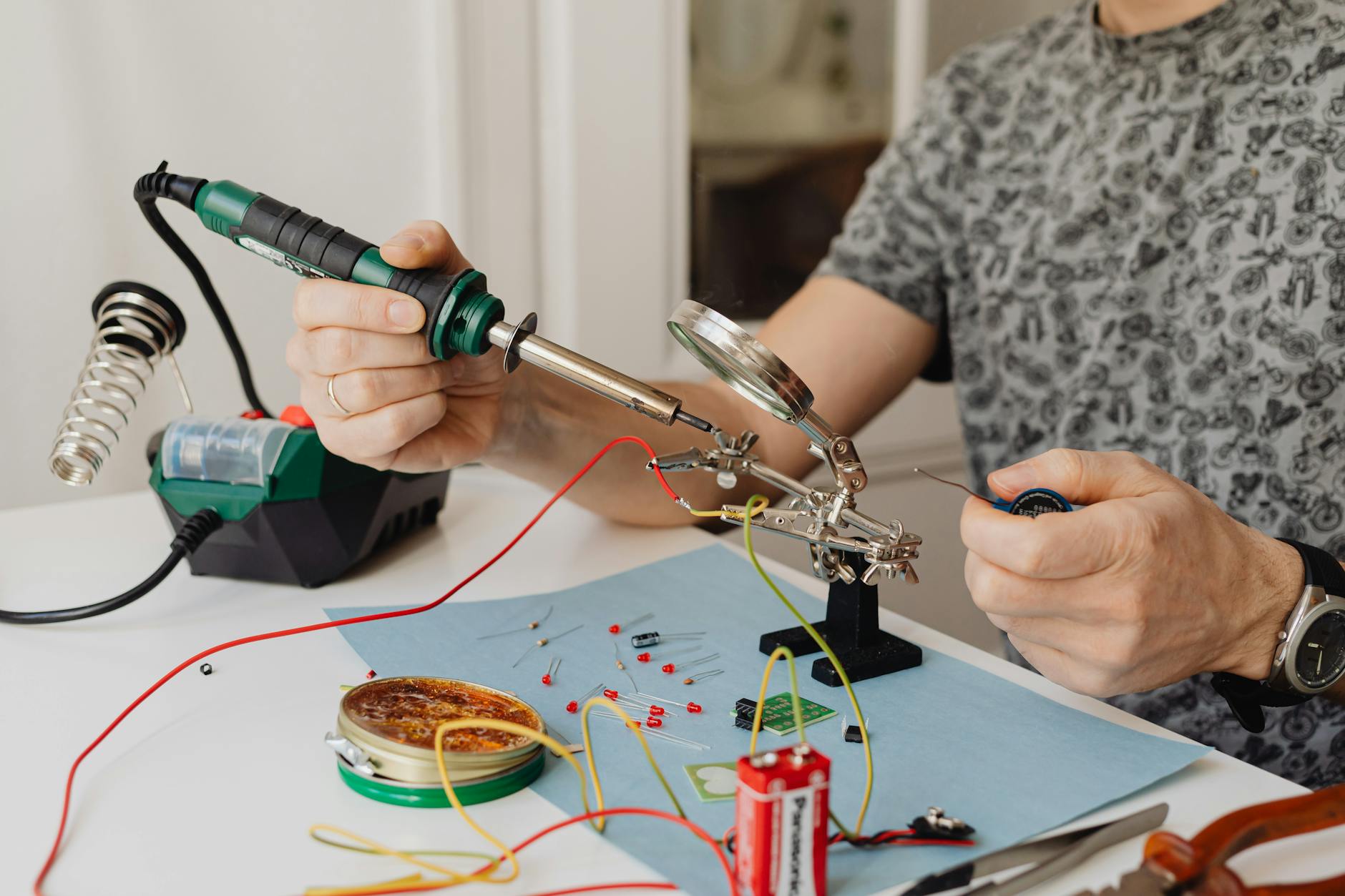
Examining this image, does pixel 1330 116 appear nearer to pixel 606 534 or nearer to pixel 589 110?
pixel 606 534

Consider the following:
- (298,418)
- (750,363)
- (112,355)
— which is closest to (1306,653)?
(750,363)

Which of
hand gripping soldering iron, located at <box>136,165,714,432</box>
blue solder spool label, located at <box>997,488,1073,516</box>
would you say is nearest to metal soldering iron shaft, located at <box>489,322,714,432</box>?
hand gripping soldering iron, located at <box>136,165,714,432</box>

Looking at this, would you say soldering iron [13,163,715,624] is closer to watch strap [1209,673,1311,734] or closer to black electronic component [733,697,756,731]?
black electronic component [733,697,756,731]

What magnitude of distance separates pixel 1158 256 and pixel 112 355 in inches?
38.7

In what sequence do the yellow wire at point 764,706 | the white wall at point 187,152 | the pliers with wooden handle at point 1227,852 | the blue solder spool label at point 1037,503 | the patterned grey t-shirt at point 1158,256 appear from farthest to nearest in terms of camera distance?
the white wall at point 187,152 < the patterned grey t-shirt at point 1158,256 < the blue solder spool label at point 1037,503 < the yellow wire at point 764,706 < the pliers with wooden handle at point 1227,852

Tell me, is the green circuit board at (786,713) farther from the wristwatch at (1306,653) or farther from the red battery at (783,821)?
the wristwatch at (1306,653)

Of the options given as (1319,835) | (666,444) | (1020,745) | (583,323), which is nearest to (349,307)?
(666,444)

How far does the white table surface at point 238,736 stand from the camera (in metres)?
0.52

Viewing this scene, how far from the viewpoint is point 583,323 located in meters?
1.63

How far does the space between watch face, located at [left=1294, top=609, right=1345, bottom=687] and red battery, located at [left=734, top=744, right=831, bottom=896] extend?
17.0 inches

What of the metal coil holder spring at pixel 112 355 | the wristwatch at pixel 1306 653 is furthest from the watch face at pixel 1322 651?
the metal coil holder spring at pixel 112 355

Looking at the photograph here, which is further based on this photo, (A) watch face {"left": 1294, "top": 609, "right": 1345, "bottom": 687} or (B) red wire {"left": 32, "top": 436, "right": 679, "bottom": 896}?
(A) watch face {"left": 1294, "top": 609, "right": 1345, "bottom": 687}

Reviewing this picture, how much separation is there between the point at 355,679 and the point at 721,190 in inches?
48.7

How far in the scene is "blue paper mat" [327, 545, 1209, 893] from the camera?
55 centimetres
